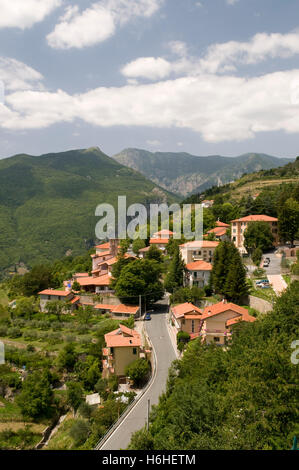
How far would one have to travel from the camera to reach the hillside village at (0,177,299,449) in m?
23.7

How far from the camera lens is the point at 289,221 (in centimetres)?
4344

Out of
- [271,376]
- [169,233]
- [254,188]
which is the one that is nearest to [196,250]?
[169,233]

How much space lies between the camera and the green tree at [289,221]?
4353 centimetres

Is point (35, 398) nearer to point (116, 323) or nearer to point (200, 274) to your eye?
point (116, 323)

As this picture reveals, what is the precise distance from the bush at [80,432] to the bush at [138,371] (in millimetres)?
4724

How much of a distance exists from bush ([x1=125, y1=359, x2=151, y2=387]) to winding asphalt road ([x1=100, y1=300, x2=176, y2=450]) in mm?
907

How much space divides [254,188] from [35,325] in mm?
69679

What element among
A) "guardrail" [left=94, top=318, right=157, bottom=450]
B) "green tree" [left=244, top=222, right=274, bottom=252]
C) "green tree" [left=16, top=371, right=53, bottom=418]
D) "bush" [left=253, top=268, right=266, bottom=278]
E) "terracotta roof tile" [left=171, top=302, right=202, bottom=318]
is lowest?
"green tree" [left=16, top=371, right=53, bottom=418]

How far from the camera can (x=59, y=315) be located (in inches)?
1575

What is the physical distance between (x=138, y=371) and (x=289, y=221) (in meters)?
30.0

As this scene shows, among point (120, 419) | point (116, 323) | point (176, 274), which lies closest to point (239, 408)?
point (120, 419)

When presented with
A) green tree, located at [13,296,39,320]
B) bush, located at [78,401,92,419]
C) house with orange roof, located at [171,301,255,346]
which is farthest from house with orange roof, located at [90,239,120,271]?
bush, located at [78,401,92,419]

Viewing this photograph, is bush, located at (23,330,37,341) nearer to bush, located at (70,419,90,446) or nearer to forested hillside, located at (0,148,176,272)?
bush, located at (70,419,90,446)

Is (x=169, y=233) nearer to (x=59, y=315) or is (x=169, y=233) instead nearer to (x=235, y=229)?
(x=235, y=229)
